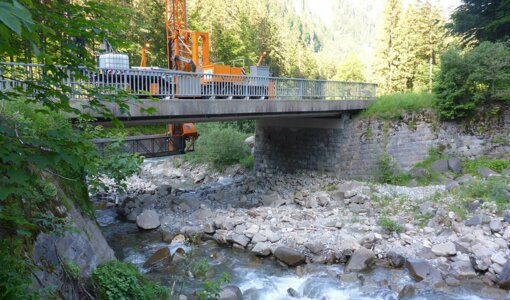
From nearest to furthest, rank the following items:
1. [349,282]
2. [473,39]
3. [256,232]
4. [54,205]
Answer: [54,205], [349,282], [256,232], [473,39]

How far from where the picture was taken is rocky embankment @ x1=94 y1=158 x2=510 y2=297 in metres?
10.6

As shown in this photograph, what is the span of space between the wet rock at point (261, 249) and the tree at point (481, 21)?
17.3 m

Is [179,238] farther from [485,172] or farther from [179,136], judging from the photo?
[485,172]

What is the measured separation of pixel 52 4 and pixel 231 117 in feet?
35.3

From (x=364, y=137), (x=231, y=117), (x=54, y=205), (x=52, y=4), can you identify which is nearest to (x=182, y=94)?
(x=231, y=117)

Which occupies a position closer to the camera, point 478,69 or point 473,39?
point 478,69

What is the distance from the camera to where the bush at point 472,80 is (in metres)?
17.0

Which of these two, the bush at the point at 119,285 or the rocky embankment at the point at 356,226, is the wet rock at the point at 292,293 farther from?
the bush at the point at 119,285

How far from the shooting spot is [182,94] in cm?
1196

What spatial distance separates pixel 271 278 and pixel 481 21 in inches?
793

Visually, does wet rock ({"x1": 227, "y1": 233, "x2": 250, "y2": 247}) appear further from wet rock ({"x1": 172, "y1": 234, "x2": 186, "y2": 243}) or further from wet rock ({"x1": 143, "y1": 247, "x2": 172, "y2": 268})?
wet rock ({"x1": 143, "y1": 247, "x2": 172, "y2": 268})

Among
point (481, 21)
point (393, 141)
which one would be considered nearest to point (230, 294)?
point (393, 141)

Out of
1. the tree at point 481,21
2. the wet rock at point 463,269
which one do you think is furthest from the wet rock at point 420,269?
the tree at point 481,21

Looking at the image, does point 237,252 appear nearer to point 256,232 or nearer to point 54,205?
point 256,232
